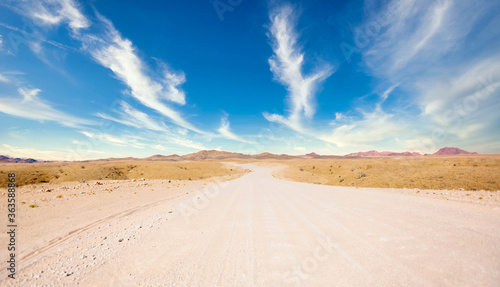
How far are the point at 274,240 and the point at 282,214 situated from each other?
2373 millimetres

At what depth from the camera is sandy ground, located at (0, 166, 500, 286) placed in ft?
10.0

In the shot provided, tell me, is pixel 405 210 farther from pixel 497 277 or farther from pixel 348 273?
pixel 348 273

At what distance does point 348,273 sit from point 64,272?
5327mm

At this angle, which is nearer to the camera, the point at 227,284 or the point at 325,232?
the point at 227,284

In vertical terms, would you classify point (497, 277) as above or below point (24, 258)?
above

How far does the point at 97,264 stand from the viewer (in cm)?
380

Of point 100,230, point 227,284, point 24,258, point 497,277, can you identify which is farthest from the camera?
point 100,230

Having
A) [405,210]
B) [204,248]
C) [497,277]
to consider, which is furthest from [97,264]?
[405,210]

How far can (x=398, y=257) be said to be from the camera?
3.47 m

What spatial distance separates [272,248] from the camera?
413 cm

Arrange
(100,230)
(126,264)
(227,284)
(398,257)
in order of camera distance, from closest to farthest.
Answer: (227,284) < (398,257) < (126,264) < (100,230)

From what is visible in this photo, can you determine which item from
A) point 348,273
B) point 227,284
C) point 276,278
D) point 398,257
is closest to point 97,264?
point 227,284

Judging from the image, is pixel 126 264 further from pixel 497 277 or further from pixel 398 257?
pixel 497 277

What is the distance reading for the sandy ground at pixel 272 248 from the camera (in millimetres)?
3062
